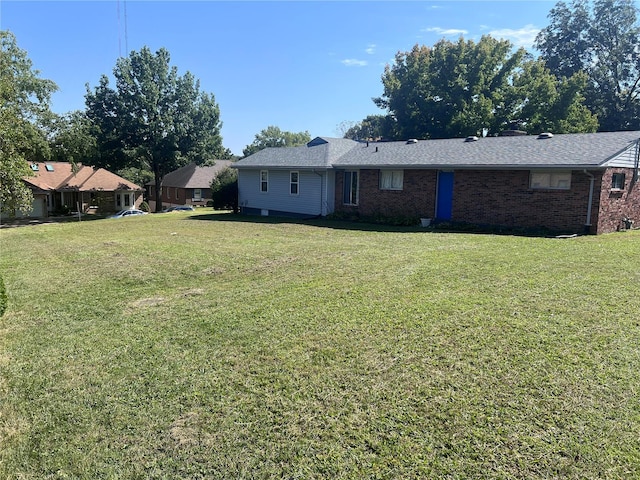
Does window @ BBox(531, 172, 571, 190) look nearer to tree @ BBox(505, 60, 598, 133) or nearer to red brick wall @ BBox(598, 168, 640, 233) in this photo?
red brick wall @ BBox(598, 168, 640, 233)

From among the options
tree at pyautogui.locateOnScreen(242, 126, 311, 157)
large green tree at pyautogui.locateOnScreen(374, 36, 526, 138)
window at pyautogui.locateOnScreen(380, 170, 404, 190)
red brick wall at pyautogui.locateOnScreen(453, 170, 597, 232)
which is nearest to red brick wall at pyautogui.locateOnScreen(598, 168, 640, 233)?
red brick wall at pyautogui.locateOnScreen(453, 170, 597, 232)

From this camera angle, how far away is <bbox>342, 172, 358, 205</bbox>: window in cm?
2070

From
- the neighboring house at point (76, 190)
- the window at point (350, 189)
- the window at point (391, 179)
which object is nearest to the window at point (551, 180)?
the window at point (391, 179)

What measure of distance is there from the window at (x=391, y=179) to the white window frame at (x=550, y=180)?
5.21m

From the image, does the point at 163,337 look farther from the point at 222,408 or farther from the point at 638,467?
the point at 638,467

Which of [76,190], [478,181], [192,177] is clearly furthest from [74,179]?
[478,181]

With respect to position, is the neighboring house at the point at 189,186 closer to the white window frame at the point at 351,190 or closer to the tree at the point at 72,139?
the tree at the point at 72,139

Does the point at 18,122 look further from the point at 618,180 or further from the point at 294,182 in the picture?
the point at 618,180

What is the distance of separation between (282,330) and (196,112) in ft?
113

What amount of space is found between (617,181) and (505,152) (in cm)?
367

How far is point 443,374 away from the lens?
4324mm

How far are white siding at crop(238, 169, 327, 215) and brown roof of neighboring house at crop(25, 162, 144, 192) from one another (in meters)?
16.8

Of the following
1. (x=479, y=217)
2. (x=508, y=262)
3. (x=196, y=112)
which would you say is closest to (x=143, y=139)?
(x=196, y=112)

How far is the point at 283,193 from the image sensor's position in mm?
23172
